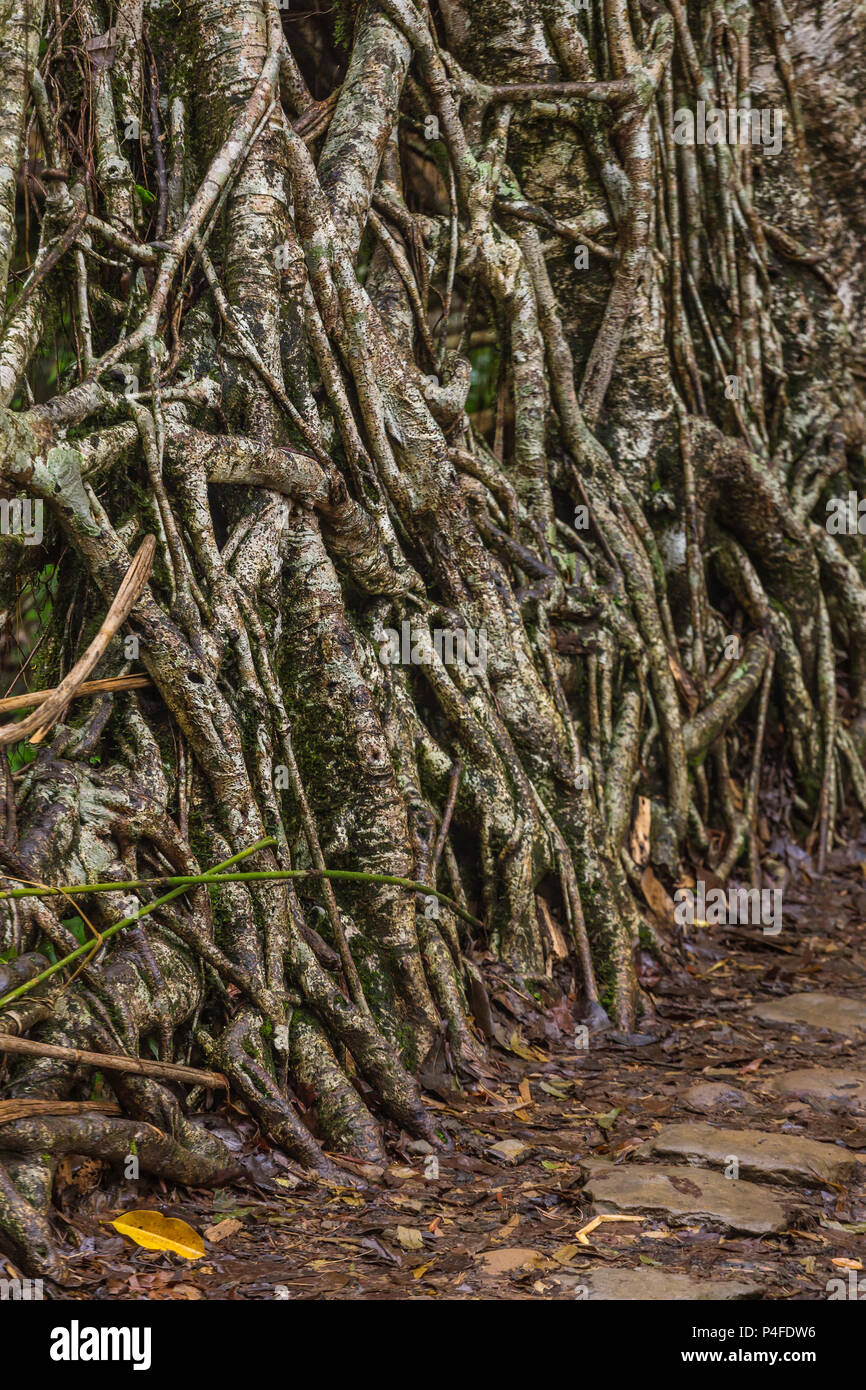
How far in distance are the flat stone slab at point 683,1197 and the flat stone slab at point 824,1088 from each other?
0.64 m

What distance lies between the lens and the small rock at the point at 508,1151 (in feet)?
10.3

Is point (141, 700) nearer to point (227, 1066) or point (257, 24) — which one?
point (227, 1066)

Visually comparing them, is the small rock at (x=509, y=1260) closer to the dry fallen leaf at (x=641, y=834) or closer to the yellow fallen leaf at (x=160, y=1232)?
the yellow fallen leaf at (x=160, y=1232)

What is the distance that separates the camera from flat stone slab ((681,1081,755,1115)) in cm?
349

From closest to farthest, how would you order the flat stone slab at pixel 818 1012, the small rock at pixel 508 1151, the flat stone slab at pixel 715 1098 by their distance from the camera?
1. the small rock at pixel 508 1151
2. the flat stone slab at pixel 715 1098
3. the flat stone slab at pixel 818 1012

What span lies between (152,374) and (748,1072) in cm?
285

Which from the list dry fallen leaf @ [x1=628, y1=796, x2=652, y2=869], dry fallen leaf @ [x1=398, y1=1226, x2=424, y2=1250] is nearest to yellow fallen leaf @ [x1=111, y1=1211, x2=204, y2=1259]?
dry fallen leaf @ [x1=398, y1=1226, x2=424, y2=1250]

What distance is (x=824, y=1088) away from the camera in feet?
11.9

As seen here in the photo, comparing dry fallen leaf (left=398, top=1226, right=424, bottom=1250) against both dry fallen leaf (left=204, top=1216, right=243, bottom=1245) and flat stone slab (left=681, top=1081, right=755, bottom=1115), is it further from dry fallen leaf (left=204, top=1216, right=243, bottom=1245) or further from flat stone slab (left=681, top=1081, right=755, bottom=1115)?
flat stone slab (left=681, top=1081, right=755, bottom=1115)

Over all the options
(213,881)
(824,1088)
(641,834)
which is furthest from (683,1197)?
(641,834)

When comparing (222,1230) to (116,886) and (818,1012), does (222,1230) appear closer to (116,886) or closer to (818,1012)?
(116,886)

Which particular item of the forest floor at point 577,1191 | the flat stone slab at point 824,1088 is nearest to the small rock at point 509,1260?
the forest floor at point 577,1191

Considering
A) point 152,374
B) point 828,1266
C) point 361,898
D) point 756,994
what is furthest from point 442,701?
point 828,1266

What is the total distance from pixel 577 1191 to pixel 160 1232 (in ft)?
3.43
